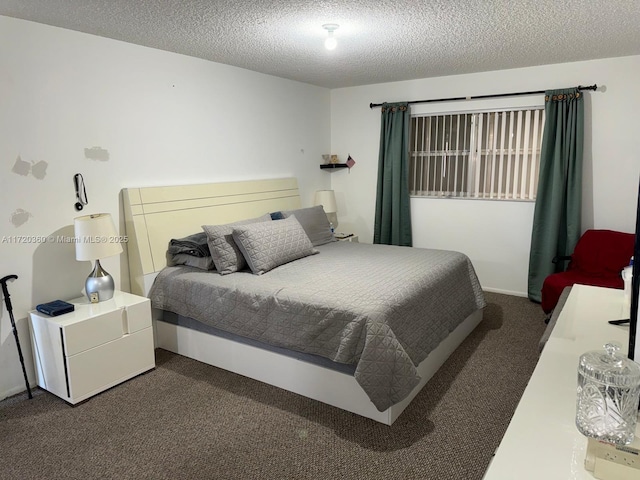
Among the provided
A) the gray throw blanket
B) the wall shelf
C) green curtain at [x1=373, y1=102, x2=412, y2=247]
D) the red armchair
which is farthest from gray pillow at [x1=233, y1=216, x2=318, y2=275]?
the red armchair

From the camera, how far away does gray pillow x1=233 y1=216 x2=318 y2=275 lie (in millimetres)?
3354

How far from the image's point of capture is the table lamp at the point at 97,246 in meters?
2.87

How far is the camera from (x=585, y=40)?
11.0 feet

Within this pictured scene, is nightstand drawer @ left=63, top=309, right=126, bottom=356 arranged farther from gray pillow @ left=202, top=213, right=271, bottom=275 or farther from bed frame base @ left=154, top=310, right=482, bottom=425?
gray pillow @ left=202, top=213, right=271, bottom=275

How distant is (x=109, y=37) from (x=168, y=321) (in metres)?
2.14

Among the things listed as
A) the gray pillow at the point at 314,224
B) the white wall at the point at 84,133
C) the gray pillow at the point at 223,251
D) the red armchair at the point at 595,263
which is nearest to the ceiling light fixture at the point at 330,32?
the white wall at the point at 84,133

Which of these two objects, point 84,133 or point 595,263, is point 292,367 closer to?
point 84,133

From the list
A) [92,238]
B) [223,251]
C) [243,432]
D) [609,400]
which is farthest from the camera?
[223,251]

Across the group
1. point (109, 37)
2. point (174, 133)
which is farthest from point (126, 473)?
point (109, 37)

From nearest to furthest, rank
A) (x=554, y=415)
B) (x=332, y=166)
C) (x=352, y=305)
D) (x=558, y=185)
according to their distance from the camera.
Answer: (x=554, y=415) → (x=352, y=305) → (x=558, y=185) → (x=332, y=166)

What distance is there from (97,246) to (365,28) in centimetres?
232

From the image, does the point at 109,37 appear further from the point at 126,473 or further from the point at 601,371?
the point at 601,371

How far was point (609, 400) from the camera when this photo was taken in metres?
1.08

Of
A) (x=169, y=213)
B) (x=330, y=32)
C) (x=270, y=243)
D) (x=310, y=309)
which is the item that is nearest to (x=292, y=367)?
(x=310, y=309)
